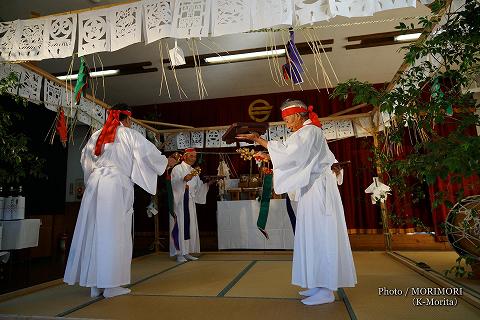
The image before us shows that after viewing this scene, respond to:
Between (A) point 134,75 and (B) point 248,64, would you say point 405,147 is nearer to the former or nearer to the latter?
(B) point 248,64

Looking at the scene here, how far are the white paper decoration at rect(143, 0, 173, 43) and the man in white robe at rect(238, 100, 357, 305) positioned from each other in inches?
41.8

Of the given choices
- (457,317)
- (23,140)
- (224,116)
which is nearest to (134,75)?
(224,116)

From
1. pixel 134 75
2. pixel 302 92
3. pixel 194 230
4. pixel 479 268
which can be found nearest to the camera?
pixel 479 268

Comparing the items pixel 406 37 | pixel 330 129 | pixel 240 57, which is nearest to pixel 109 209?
pixel 240 57

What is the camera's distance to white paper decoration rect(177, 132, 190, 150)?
5.76m

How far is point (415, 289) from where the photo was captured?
2.38 metres

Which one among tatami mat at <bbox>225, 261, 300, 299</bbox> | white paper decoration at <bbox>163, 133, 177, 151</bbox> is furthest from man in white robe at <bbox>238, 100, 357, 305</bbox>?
white paper decoration at <bbox>163, 133, 177, 151</bbox>

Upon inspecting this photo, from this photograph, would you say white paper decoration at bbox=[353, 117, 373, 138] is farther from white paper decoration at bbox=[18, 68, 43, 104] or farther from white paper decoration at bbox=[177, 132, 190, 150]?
white paper decoration at bbox=[18, 68, 43, 104]

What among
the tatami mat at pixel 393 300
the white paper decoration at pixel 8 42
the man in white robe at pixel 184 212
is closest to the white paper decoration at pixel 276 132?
the man in white robe at pixel 184 212

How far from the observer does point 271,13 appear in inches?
86.2

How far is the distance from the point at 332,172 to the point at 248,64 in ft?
11.3

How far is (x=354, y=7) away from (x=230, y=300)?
227cm

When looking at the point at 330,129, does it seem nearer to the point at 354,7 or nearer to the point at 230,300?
the point at 354,7

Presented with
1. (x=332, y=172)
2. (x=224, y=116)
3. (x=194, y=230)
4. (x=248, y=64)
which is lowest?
(x=194, y=230)
